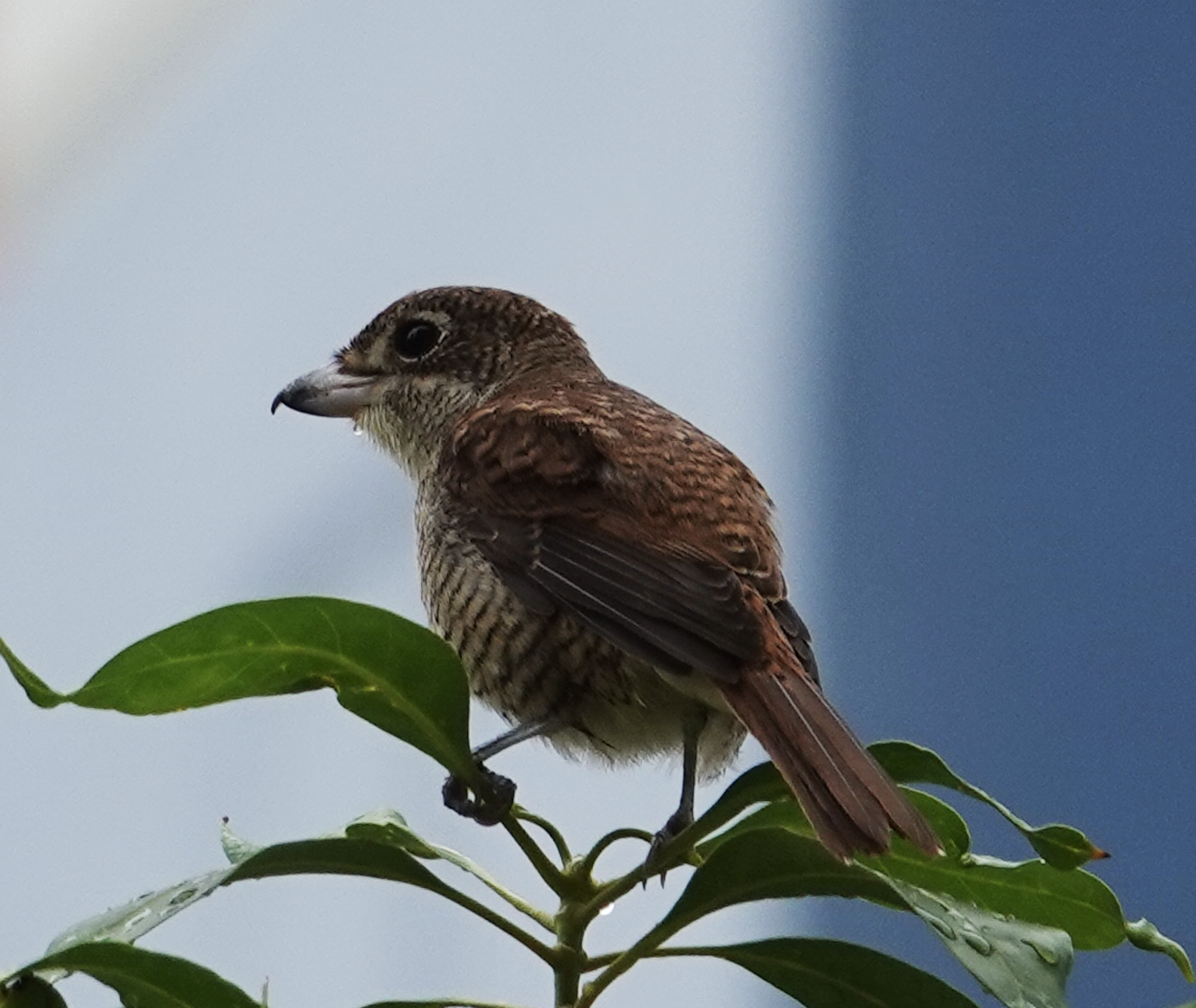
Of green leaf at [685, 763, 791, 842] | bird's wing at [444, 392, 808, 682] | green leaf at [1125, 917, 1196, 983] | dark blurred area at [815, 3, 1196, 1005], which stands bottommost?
green leaf at [685, 763, 791, 842]

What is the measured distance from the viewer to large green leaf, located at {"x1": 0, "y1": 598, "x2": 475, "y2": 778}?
1.31 m

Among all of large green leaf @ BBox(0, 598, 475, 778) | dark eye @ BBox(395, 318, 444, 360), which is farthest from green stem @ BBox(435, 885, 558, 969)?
dark eye @ BBox(395, 318, 444, 360)

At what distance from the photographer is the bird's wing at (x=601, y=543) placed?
5.46 feet

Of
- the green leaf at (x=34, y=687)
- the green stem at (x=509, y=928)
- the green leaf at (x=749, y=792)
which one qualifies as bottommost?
the green leaf at (x=34, y=687)

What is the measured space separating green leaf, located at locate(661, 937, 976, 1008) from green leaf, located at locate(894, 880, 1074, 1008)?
7cm

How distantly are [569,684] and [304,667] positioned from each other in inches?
19.6

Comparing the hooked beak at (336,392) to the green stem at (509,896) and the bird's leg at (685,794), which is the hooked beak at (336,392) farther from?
the green stem at (509,896)

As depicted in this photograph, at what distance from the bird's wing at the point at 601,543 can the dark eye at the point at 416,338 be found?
43 centimetres

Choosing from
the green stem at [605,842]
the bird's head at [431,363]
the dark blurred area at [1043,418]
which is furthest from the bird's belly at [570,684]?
the dark blurred area at [1043,418]

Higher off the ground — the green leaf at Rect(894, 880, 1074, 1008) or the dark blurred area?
the dark blurred area

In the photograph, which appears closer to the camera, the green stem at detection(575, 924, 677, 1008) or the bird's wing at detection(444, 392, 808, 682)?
the green stem at detection(575, 924, 677, 1008)

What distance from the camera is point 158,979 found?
1312 millimetres

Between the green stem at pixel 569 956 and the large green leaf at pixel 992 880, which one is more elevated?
the large green leaf at pixel 992 880

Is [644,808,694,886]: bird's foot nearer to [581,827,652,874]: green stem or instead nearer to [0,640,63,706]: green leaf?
[581,827,652,874]: green stem
